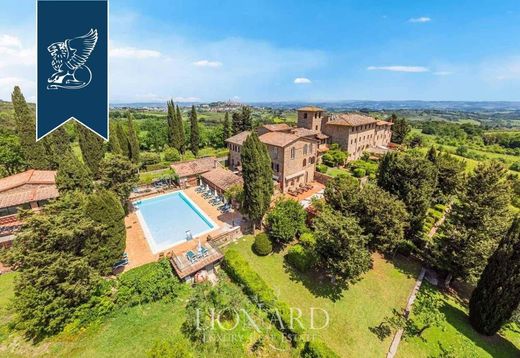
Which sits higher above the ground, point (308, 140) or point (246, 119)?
point (246, 119)

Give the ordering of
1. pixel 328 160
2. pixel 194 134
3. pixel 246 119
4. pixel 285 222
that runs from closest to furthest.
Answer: pixel 285 222
pixel 328 160
pixel 194 134
pixel 246 119

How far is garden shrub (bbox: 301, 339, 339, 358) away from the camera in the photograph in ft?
36.0

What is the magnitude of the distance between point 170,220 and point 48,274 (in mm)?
14419

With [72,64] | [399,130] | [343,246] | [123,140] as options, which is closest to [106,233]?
[72,64]

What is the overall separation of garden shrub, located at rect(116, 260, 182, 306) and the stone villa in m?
19.0

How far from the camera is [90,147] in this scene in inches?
1340

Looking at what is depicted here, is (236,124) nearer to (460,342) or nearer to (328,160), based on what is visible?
(328,160)

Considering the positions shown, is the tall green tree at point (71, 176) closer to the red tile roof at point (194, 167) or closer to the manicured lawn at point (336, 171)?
the red tile roof at point (194, 167)

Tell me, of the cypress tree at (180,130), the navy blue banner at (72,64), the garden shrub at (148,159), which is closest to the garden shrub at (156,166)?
the garden shrub at (148,159)

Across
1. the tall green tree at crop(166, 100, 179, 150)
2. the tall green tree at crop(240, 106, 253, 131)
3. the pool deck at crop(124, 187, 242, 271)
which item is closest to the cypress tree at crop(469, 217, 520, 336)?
the pool deck at crop(124, 187, 242, 271)

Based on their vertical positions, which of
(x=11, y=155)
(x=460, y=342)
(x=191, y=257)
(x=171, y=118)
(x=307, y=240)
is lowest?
(x=460, y=342)

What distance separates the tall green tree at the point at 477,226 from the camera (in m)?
15.7

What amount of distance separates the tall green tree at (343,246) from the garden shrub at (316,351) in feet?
15.6

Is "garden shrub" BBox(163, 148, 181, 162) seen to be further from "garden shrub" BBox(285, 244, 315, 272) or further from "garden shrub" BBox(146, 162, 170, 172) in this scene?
"garden shrub" BBox(285, 244, 315, 272)
